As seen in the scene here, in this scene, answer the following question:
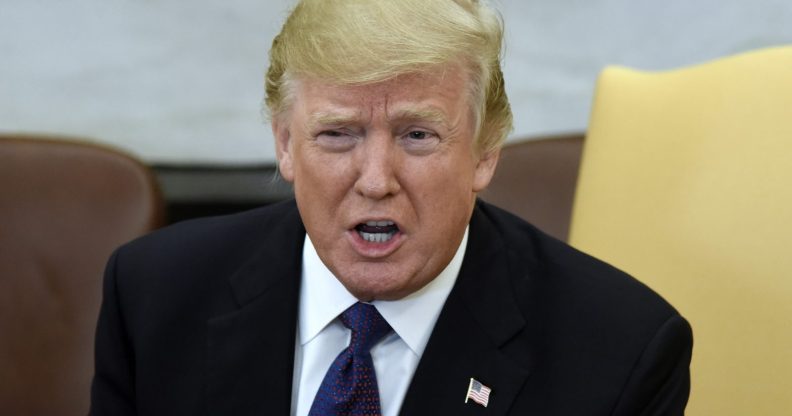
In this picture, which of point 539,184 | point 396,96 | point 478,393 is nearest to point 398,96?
point 396,96

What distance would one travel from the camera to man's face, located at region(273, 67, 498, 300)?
1531 mm

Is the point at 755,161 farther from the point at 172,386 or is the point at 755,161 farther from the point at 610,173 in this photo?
the point at 172,386

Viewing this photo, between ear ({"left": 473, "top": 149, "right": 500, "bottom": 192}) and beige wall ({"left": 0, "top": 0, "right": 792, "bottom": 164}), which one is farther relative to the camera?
beige wall ({"left": 0, "top": 0, "right": 792, "bottom": 164})

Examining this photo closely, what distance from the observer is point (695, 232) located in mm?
1966

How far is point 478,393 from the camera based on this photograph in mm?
1646

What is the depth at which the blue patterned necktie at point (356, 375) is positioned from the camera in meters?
1.65

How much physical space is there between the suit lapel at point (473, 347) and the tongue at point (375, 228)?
18 cm

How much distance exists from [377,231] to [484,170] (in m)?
0.18

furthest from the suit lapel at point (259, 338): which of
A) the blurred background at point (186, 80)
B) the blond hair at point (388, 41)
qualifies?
the blurred background at point (186, 80)

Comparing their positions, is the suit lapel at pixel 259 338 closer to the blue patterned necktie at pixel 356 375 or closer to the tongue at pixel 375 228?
the blue patterned necktie at pixel 356 375

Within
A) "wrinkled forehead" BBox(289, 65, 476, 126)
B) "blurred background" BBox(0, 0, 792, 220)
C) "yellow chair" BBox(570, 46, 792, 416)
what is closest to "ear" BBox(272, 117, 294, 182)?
"wrinkled forehead" BBox(289, 65, 476, 126)

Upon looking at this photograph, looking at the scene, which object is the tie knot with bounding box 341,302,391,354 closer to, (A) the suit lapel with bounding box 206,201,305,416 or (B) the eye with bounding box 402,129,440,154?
(A) the suit lapel with bounding box 206,201,305,416

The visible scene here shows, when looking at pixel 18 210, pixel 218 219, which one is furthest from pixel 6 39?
pixel 218 219

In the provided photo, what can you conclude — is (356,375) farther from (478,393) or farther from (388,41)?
(388,41)
